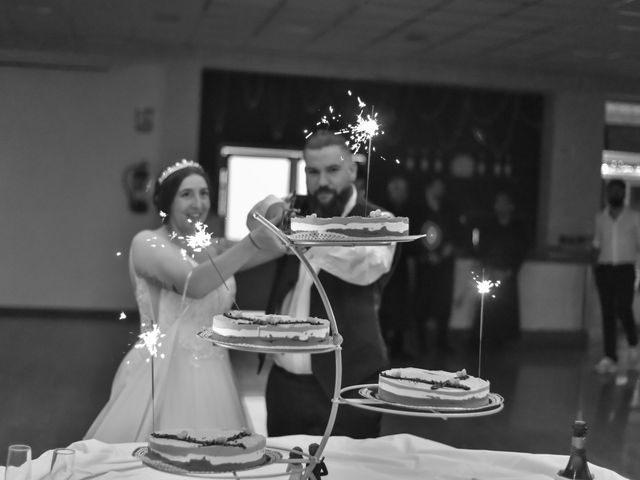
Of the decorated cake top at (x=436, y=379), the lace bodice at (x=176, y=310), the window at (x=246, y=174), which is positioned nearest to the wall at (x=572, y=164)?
the window at (x=246, y=174)

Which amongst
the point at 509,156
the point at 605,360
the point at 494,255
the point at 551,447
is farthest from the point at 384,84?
the point at 551,447

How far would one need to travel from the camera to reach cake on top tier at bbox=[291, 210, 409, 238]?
1681mm

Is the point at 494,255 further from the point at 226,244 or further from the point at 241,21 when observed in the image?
the point at 226,244

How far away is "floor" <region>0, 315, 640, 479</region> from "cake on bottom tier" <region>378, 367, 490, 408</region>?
275 centimetres

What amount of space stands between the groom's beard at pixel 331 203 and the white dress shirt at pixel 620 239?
5.11 metres

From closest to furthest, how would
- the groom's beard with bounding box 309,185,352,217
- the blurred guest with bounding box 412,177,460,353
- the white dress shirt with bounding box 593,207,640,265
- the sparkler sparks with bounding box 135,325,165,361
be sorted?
the sparkler sparks with bounding box 135,325,165,361
the groom's beard with bounding box 309,185,352,217
the white dress shirt with bounding box 593,207,640,265
the blurred guest with bounding box 412,177,460,353

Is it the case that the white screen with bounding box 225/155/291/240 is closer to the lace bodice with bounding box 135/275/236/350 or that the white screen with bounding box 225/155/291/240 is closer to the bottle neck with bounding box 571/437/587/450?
the lace bodice with bounding box 135/275/236/350

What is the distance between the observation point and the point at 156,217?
30.4 feet

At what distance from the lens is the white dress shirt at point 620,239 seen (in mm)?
7005

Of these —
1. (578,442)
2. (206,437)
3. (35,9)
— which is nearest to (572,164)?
(35,9)

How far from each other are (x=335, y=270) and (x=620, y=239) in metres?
5.20

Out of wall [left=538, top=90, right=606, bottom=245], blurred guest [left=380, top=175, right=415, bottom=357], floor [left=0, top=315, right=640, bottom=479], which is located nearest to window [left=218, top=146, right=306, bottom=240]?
floor [left=0, top=315, right=640, bottom=479]

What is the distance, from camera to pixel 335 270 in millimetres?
2398

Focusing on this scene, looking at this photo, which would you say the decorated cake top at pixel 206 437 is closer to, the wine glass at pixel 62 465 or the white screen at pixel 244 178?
the wine glass at pixel 62 465
